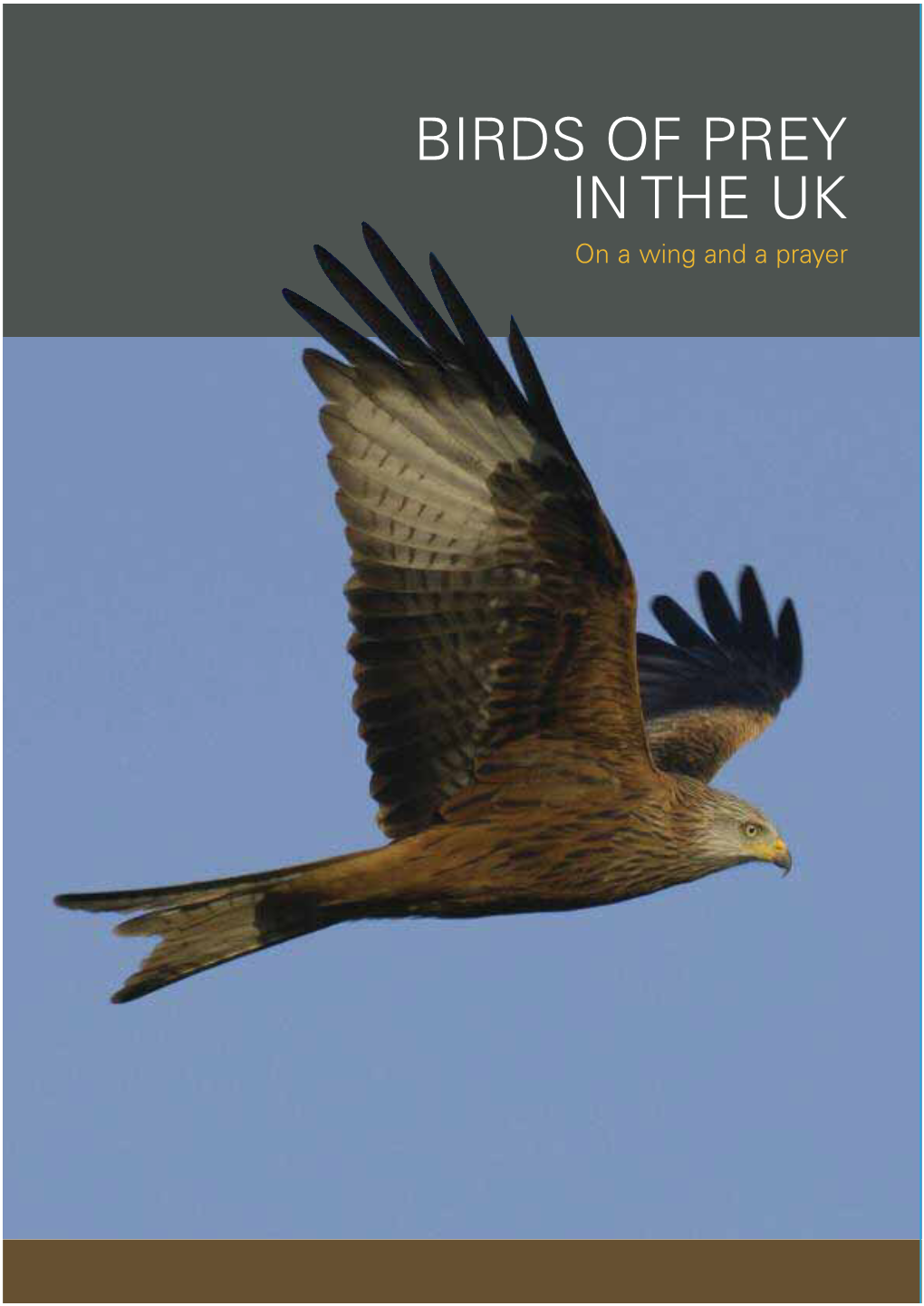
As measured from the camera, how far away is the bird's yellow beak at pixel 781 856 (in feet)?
31.8

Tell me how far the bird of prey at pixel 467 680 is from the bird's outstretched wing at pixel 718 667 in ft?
7.39

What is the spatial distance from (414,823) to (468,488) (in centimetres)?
137

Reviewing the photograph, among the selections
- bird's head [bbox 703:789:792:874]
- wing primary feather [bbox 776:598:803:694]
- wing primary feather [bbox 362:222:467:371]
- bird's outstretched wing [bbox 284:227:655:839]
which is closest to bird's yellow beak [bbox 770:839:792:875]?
bird's head [bbox 703:789:792:874]

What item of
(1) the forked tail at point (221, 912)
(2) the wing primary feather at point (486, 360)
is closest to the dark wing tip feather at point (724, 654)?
(1) the forked tail at point (221, 912)

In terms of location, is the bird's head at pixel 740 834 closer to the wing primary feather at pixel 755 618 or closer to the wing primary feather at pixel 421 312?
the wing primary feather at pixel 421 312

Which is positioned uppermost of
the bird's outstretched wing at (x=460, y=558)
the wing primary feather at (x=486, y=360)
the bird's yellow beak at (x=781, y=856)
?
the wing primary feather at (x=486, y=360)

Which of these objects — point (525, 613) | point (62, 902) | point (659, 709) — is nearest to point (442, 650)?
point (525, 613)

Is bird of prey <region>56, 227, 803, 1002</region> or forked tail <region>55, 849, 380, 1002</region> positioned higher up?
bird of prey <region>56, 227, 803, 1002</region>

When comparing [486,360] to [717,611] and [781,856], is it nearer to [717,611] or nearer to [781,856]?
[781,856]

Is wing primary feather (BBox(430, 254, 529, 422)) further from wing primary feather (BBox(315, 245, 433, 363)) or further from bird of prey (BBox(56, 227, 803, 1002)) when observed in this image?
wing primary feather (BBox(315, 245, 433, 363))

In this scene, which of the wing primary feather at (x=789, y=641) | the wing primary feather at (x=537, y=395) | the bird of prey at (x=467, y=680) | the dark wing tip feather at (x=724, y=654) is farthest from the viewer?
the wing primary feather at (x=789, y=641)

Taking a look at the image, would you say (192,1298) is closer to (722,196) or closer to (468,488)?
(468,488)

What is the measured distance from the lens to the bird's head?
9547 millimetres

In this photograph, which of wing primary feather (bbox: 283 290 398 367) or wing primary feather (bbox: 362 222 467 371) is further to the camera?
wing primary feather (bbox: 283 290 398 367)
